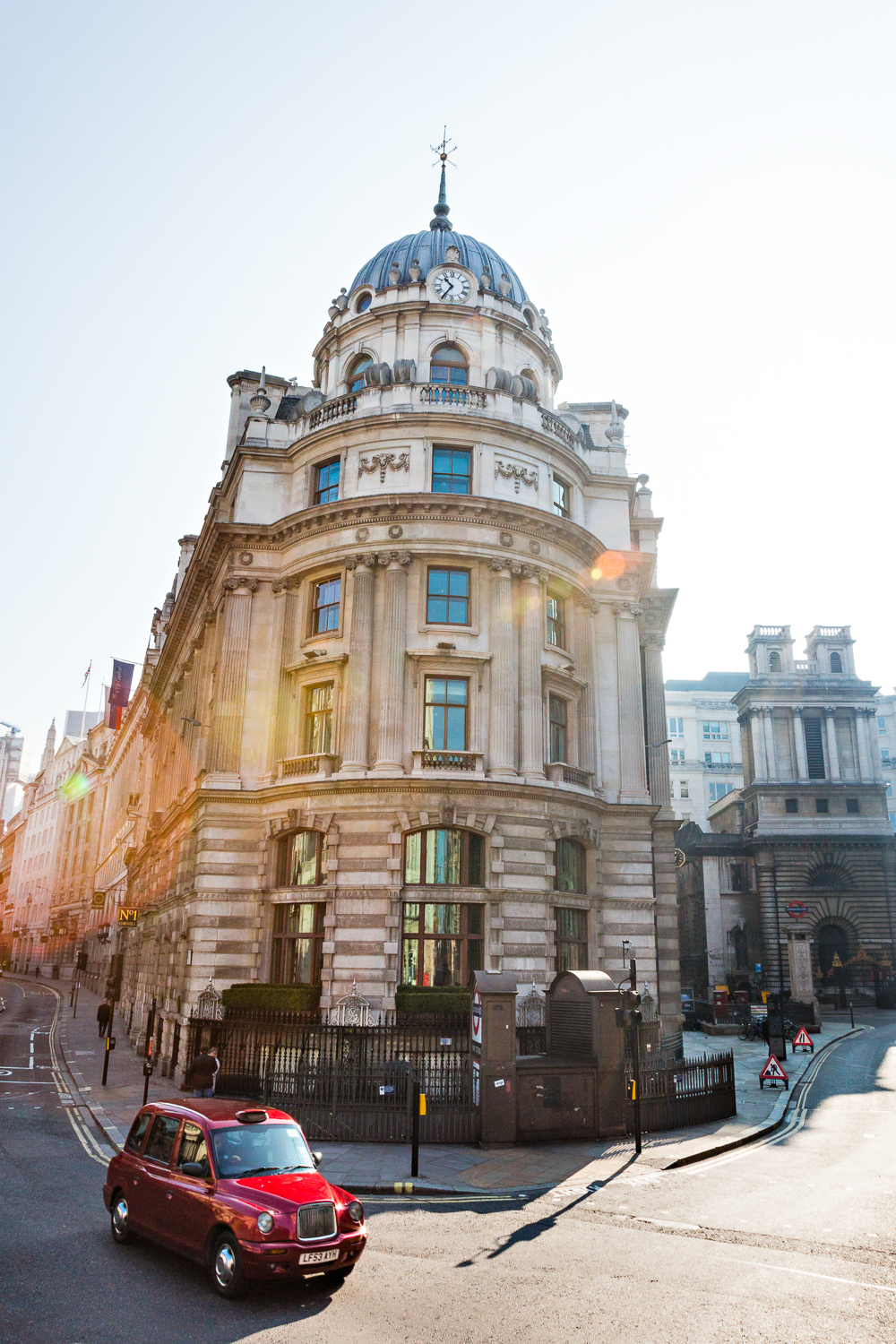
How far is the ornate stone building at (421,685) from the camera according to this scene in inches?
1084

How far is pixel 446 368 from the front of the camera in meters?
35.2

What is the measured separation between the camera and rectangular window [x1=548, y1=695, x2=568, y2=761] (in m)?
31.4

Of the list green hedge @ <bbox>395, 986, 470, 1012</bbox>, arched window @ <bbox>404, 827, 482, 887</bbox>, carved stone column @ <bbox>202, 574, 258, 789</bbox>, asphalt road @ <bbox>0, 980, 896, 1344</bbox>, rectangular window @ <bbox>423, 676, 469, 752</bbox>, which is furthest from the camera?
carved stone column @ <bbox>202, 574, 258, 789</bbox>

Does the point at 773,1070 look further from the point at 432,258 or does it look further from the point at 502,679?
the point at 432,258

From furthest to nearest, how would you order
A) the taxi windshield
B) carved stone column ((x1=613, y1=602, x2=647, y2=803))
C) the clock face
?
1. the clock face
2. carved stone column ((x1=613, y1=602, x2=647, y2=803))
3. the taxi windshield

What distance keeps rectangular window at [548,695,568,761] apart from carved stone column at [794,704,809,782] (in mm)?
44717

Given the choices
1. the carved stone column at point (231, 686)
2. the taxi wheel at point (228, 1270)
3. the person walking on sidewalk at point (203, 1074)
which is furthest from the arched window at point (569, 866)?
the taxi wheel at point (228, 1270)

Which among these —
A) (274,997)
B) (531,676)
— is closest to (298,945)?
(274,997)

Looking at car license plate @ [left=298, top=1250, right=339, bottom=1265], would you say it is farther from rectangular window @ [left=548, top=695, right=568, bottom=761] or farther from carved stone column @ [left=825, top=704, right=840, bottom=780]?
carved stone column @ [left=825, top=704, right=840, bottom=780]

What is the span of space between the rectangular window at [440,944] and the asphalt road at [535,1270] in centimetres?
1004

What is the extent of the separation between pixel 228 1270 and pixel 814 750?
69.7m

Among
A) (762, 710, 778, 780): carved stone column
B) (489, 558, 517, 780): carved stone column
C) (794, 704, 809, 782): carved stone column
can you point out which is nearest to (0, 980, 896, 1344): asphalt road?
(489, 558, 517, 780): carved stone column

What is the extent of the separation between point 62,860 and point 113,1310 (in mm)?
105266

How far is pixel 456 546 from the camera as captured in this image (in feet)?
99.2
